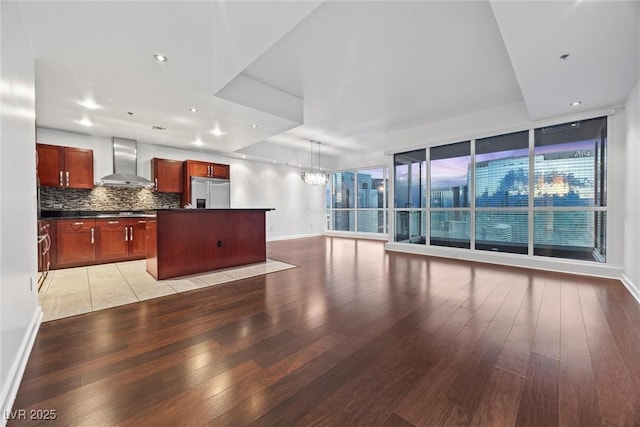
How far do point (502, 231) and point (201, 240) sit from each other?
18.1 ft

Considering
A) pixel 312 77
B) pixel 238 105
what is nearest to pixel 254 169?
pixel 238 105

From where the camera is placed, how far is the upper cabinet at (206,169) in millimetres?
6133

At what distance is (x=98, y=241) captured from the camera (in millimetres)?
4684

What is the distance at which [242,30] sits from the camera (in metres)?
2.20

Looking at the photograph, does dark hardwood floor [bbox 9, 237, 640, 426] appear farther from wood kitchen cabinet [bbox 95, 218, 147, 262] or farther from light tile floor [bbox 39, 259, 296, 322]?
wood kitchen cabinet [bbox 95, 218, 147, 262]

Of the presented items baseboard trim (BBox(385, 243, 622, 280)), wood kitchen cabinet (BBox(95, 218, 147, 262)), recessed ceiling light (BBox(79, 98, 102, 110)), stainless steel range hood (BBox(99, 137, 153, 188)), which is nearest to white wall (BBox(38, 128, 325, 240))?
stainless steel range hood (BBox(99, 137, 153, 188))

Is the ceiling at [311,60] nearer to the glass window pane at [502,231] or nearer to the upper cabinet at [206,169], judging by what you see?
the upper cabinet at [206,169]

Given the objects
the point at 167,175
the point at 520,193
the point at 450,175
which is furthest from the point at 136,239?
the point at 520,193

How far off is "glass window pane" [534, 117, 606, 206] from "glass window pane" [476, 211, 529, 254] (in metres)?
0.45

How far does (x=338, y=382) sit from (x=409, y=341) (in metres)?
0.75

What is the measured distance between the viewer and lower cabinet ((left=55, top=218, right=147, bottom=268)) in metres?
4.37

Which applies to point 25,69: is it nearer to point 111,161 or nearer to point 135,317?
point 135,317

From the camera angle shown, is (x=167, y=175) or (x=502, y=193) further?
(x=167, y=175)

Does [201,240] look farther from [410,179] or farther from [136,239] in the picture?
[410,179]
